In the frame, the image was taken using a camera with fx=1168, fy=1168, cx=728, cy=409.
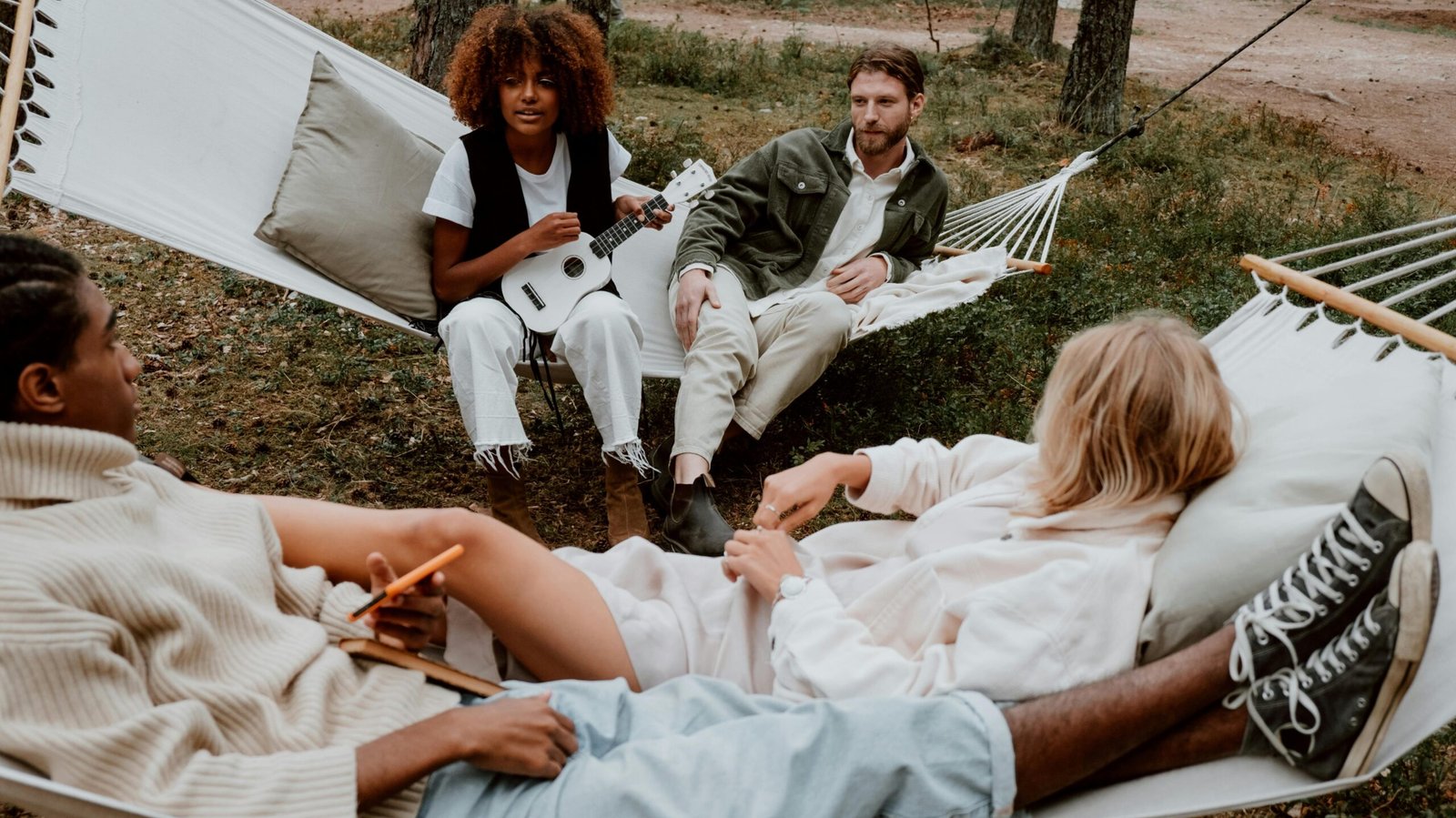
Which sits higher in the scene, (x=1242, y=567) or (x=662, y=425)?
(x=1242, y=567)

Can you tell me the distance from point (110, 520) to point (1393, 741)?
1.58m

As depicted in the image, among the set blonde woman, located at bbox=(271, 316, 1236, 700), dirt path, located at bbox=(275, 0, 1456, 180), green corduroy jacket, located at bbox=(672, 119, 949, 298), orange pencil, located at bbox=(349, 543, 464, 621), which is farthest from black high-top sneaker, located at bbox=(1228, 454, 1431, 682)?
dirt path, located at bbox=(275, 0, 1456, 180)

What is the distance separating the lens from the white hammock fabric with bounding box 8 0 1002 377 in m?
2.59

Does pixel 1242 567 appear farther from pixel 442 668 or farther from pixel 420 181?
pixel 420 181

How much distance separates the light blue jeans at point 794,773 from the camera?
1381 millimetres

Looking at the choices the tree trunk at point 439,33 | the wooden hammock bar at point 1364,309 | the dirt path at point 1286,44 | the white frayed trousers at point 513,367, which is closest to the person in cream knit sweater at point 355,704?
the wooden hammock bar at point 1364,309

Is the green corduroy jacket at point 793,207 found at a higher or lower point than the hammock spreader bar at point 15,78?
lower

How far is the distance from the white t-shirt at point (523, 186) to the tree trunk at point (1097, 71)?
4.44 m

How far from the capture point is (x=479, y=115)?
2.96 meters

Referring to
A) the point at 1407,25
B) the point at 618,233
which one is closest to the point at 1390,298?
the point at 618,233

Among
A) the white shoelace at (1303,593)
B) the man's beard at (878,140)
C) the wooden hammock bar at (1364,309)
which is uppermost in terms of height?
the man's beard at (878,140)

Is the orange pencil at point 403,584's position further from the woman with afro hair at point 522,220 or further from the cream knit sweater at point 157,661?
the woman with afro hair at point 522,220

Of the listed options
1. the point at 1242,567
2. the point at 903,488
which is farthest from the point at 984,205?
the point at 1242,567

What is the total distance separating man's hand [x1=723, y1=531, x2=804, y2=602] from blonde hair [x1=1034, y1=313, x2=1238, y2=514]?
0.39 m
